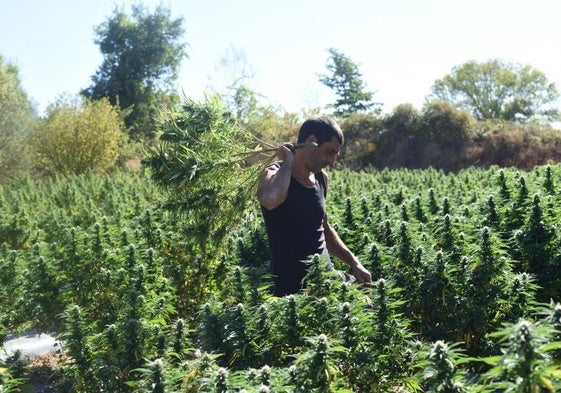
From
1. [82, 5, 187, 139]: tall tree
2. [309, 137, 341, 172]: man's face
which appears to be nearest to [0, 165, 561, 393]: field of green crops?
[309, 137, 341, 172]: man's face

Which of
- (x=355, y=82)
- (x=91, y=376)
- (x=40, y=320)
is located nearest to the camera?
(x=91, y=376)

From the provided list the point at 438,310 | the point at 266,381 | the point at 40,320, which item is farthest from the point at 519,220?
the point at 40,320

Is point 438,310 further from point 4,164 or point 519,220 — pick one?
point 4,164

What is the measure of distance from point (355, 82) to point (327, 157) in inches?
1776

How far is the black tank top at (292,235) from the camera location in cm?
473

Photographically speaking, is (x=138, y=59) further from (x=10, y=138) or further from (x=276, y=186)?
(x=276, y=186)

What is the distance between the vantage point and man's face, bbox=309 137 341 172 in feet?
15.5

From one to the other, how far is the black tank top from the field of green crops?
193 millimetres

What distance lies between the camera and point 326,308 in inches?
146

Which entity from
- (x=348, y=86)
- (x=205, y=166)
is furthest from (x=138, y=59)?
(x=205, y=166)

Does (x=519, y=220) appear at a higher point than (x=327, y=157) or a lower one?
lower

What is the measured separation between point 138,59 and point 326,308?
50066 millimetres

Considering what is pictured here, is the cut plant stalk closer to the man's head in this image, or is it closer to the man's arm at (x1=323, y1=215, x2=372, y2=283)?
the man's head

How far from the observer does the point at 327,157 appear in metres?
4.77
